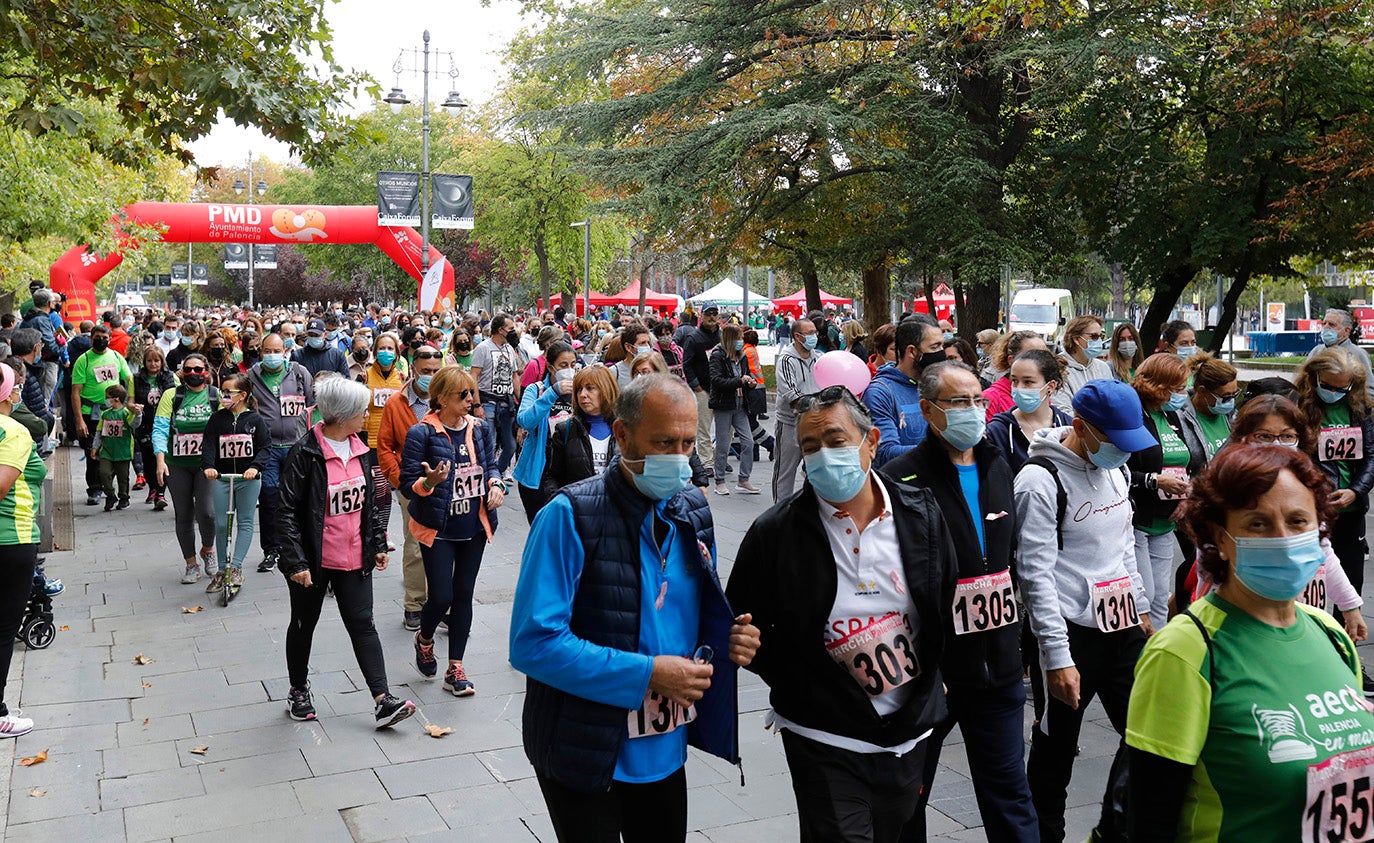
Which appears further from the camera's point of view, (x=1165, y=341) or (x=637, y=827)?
(x=1165, y=341)

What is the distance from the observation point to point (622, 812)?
3.28 metres

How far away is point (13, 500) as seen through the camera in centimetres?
591

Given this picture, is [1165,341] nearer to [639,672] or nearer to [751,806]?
[751,806]

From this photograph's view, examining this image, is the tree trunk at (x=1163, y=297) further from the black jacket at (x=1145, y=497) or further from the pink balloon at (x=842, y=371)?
the black jacket at (x=1145, y=497)

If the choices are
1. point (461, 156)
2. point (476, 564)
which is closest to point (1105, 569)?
point (476, 564)

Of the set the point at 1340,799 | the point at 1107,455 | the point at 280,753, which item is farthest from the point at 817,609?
the point at 280,753

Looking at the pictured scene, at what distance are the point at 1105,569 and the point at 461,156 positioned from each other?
46.9 meters

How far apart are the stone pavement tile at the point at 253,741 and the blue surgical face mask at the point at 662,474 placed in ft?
11.9

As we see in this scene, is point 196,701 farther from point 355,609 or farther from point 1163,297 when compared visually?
point 1163,297

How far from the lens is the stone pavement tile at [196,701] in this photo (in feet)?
21.8

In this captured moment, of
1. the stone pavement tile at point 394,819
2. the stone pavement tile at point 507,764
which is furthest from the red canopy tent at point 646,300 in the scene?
the stone pavement tile at point 394,819

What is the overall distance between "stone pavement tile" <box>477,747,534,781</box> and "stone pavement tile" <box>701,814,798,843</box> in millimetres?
1030

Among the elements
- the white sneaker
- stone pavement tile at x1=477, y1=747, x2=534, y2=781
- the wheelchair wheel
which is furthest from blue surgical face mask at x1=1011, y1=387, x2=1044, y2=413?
the wheelchair wheel

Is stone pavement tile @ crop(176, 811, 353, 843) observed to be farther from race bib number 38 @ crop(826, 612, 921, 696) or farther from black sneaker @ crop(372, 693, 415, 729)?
race bib number 38 @ crop(826, 612, 921, 696)
